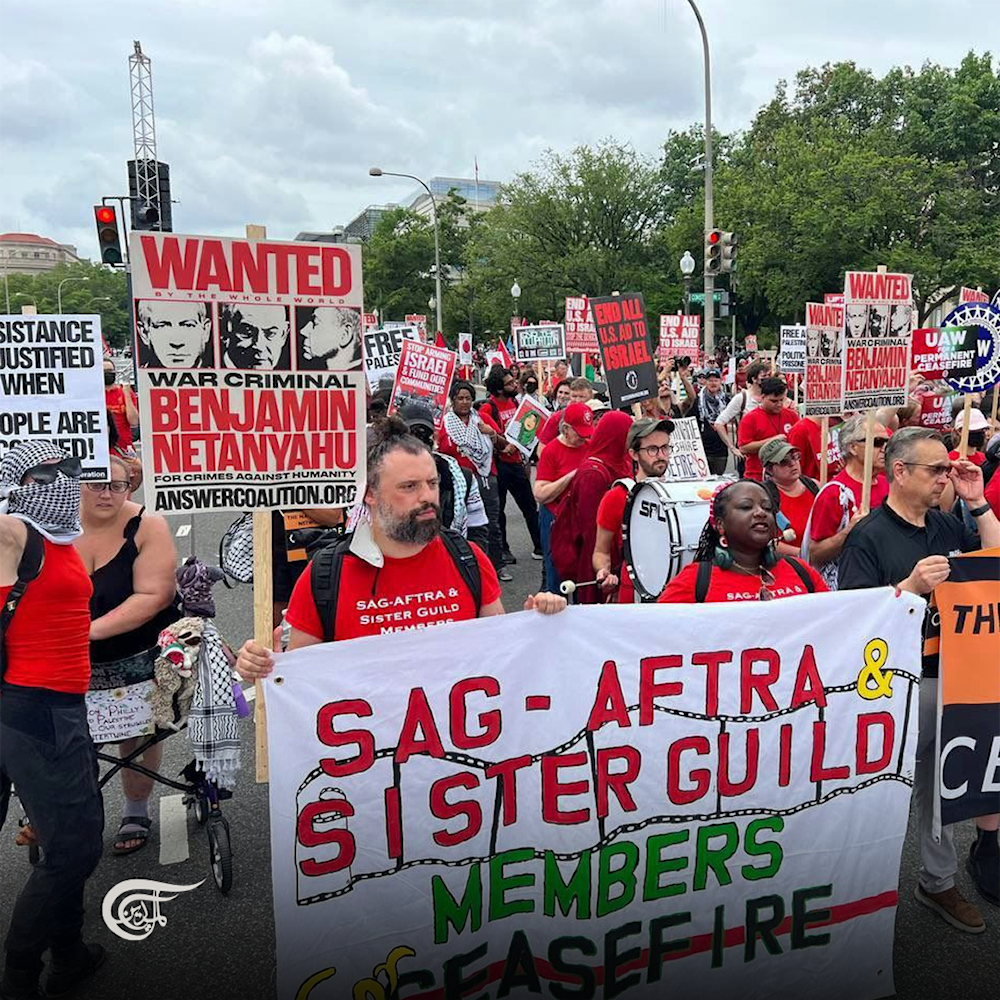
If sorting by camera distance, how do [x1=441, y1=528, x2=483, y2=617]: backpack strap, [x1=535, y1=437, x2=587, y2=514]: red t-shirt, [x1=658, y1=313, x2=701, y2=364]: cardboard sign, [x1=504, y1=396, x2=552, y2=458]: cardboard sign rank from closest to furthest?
[x1=441, y1=528, x2=483, y2=617]: backpack strap → [x1=535, y1=437, x2=587, y2=514]: red t-shirt → [x1=504, y1=396, x2=552, y2=458]: cardboard sign → [x1=658, y1=313, x2=701, y2=364]: cardboard sign

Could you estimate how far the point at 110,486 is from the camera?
376 centimetres

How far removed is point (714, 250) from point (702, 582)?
15576 millimetres

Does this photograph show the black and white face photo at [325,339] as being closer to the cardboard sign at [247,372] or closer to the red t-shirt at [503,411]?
the cardboard sign at [247,372]

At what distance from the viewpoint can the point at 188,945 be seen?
3309 millimetres

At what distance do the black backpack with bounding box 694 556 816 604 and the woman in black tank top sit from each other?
6.88 feet

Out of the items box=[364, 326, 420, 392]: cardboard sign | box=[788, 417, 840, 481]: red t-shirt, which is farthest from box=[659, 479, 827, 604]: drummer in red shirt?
box=[364, 326, 420, 392]: cardboard sign

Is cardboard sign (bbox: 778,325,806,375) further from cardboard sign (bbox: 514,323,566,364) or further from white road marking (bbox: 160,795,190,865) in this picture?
white road marking (bbox: 160,795,190,865)

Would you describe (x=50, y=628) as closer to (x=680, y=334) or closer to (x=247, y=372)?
(x=247, y=372)

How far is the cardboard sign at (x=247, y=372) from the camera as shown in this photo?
126 inches

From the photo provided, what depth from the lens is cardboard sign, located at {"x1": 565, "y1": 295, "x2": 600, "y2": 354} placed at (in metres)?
14.1

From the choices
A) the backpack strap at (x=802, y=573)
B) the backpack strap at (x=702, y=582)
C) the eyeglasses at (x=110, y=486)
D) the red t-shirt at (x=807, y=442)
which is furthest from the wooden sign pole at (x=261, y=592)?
the red t-shirt at (x=807, y=442)

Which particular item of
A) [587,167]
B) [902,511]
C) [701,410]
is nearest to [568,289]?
[587,167]

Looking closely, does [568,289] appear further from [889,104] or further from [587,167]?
[889,104]

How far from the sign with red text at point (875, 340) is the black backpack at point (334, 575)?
3.38 meters
